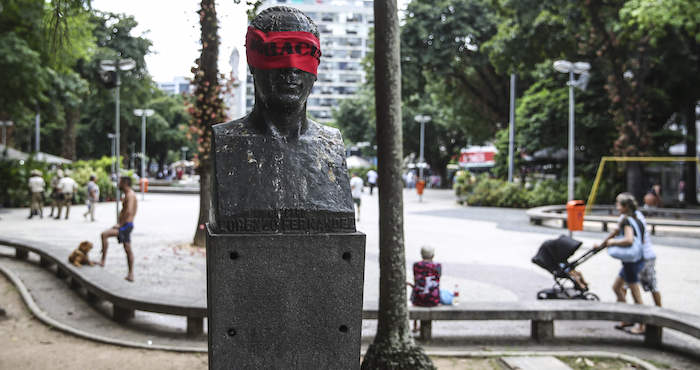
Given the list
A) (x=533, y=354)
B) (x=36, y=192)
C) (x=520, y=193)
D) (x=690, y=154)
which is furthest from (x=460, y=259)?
(x=690, y=154)

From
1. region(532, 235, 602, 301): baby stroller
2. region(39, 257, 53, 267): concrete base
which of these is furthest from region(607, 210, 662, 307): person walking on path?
region(39, 257, 53, 267): concrete base

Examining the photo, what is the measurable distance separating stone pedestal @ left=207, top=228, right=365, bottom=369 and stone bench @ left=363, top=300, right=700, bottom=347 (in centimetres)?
255

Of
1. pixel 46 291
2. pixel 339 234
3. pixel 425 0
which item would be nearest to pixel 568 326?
pixel 339 234

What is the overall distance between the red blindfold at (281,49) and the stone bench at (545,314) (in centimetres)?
308

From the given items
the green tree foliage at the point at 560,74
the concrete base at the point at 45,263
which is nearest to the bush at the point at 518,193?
the green tree foliage at the point at 560,74

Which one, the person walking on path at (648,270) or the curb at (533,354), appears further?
the person walking on path at (648,270)

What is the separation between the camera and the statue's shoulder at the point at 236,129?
311 centimetres

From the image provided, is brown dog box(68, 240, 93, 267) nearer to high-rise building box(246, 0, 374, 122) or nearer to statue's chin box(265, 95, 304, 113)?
statue's chin box(265, 95, 304, 113)

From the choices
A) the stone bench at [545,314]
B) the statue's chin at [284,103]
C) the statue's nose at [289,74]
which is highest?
the statue's nose at [289,74]

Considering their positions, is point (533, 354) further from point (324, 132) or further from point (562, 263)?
point (324, 132)

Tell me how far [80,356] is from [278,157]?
3.41 m

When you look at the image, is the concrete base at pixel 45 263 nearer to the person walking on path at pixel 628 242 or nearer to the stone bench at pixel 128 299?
the stone bench at pixel 128 299

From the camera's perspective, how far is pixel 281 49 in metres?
2.95

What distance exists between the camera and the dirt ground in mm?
4930
